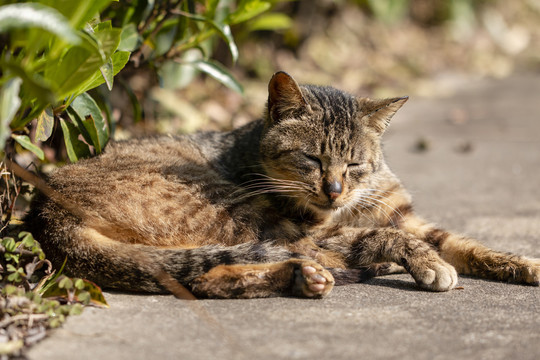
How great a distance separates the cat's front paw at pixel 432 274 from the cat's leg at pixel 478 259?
0.36m

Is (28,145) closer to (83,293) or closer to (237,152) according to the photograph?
(83,293)

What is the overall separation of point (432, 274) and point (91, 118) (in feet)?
6.40

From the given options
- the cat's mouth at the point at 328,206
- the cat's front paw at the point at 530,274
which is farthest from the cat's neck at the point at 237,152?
the cat's front paw at the point at 530,274

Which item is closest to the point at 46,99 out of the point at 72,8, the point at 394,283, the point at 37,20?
the point at 37,20

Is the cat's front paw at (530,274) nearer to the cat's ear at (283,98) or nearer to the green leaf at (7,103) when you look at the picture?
the cat's ear at (283,98)

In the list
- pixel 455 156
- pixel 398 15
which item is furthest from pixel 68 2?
pixel 398 15

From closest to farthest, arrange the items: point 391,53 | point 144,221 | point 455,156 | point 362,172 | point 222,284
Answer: point 222,284 → point 144,221 → point 362,172 → point 455,156 → point 391,53

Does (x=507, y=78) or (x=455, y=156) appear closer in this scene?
(x=455, y=156)

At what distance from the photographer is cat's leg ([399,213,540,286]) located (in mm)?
3000

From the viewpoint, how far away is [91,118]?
Result: 311 cm

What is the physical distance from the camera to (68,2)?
2.17 metres

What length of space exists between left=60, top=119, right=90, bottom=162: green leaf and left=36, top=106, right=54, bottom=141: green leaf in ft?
1.02

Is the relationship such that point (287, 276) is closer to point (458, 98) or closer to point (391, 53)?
point (458, 98)

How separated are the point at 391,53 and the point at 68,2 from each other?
896cm
